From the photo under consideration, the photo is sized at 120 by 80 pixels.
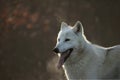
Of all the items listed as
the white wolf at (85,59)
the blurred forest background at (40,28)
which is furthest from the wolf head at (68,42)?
the blurred forest background at (40,28)

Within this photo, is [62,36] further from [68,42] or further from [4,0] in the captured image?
[4,0]

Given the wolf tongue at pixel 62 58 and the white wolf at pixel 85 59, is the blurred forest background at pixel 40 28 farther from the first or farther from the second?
the wolf tongue at pixel 62 58

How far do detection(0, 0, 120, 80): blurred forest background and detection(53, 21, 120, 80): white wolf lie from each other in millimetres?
11258

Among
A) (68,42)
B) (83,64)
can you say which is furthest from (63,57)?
(83,64)

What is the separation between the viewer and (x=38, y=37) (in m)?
31.2

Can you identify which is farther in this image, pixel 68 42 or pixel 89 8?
pixel 89 8

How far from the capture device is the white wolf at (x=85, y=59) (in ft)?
40.3

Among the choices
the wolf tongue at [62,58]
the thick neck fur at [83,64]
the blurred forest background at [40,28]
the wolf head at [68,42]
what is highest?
the wolf head at [68,42]

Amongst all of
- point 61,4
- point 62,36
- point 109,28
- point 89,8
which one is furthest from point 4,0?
point 62,36

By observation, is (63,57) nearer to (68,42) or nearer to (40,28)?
(68,42)

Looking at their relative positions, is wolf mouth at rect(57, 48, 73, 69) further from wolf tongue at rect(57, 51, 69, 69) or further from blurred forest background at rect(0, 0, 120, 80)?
blurred forest background at rect(0, 0, 120, 80)

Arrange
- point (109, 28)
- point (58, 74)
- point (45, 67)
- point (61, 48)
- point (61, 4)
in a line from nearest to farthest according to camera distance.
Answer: point (61, 48) < point (58, 74) < point (45, 67) < point (109, 28) < point (61, 4)

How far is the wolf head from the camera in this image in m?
12.2

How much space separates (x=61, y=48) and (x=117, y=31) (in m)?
15.6
